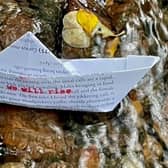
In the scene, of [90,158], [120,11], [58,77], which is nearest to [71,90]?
[58,77]

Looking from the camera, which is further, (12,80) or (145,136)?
(145,136)

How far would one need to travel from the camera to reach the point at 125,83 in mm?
1653

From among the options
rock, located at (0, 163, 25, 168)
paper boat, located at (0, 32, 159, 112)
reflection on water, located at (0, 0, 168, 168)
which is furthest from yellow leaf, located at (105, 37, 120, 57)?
rock, located at (0, 163, 25, 168)

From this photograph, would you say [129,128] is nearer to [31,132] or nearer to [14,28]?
[31,132]

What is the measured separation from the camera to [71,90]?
5.39ft

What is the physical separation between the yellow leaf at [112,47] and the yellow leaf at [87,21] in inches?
3.0

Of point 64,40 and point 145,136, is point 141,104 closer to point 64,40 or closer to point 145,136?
point 145,136

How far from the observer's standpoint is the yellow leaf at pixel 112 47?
181 cm

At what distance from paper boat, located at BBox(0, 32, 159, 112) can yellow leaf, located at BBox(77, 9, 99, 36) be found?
0.13 metres

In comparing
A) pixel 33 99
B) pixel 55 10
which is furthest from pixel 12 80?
pixel 55 10

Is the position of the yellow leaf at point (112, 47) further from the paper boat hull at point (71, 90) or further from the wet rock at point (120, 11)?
the paper boat hull at point (71, 90)

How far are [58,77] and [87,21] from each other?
235mm

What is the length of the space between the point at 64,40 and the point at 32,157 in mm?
347

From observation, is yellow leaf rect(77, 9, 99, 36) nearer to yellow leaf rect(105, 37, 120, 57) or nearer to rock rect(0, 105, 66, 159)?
yellow leaf rect(105, 37, 120, 57)
